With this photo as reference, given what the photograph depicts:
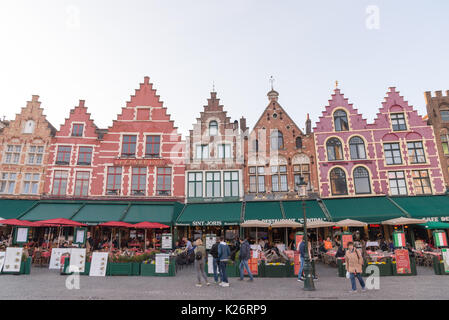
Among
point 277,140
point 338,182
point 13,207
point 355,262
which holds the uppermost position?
point 277,140

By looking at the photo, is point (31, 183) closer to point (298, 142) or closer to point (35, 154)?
point (35, 154)

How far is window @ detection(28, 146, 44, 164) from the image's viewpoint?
2364 cm

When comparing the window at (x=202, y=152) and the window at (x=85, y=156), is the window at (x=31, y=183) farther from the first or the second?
the window at (x=202, y=152)

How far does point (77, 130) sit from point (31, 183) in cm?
548

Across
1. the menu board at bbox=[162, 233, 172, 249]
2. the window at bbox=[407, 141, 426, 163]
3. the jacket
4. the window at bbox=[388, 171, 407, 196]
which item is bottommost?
the jacket

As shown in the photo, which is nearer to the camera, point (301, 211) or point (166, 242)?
point (166, 242)

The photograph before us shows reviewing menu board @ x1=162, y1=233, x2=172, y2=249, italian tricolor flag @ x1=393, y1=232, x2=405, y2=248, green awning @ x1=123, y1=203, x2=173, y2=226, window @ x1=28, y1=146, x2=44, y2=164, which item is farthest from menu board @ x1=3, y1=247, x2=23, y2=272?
italian tricolor flag @ x1=393, y1=232, x2=405, y2=248

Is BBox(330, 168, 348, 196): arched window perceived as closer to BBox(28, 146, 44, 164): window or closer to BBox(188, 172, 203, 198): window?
BBox(188, 172, 203, 198): window

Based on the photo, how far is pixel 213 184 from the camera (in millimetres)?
23578

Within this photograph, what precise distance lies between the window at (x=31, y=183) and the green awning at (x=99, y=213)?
499cm

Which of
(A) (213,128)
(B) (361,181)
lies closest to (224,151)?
(A) (213,128)

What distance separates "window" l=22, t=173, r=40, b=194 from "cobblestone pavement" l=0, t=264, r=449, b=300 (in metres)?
12.1

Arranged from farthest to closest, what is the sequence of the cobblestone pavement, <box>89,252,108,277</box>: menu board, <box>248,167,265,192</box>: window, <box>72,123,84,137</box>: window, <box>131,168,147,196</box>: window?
<box>72,123,84,137</box>: window → <box>248,167,265,192</box>: window → <box>131,168,147,196</box>: window → <box>89,252,108,277</box>: menu board → the cobblestone pavement
